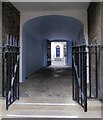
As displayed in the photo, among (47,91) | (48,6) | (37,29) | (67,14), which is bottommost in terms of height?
(47,91)

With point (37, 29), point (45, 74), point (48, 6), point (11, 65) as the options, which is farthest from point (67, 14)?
point (45, 74)

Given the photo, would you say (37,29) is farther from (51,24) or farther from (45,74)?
(45,74)

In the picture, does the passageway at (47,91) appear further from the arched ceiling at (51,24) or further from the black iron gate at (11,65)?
the arched ceiling at (51,24)

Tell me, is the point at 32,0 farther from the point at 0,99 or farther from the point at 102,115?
the point at 102,115

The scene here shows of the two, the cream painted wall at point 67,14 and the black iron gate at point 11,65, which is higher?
the cream painted wall at point 67,14

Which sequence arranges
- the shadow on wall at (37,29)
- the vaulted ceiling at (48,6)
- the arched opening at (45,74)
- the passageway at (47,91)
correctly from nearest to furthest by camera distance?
the passageway at (47,91) < the arched opening at (45,74) < the vaulted ceiling at (48,6) < the shadow on wall at (37,29)

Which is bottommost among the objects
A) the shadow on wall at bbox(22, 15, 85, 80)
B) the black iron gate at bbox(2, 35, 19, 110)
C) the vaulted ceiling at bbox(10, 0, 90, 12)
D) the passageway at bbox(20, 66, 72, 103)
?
the passageway at bbox(20, 66, 72, 103)

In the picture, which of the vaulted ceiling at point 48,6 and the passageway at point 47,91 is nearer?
the passageway at point 47,91

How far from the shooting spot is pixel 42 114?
12.1 feet

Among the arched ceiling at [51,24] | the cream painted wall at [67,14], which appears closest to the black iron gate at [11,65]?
the cream painted wall at [67,14]

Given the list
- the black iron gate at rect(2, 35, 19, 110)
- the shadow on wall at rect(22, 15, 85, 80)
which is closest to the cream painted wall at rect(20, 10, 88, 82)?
the shadow on wall at rect(22, 15, 85, 80)

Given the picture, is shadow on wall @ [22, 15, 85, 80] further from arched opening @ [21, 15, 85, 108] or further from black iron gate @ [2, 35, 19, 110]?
black iron gate @ [2, 35, 19, 110]

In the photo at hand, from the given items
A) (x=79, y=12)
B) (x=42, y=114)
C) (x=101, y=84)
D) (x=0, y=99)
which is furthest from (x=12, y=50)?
(x=79, y=12)

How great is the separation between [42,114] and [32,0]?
3.89 m
